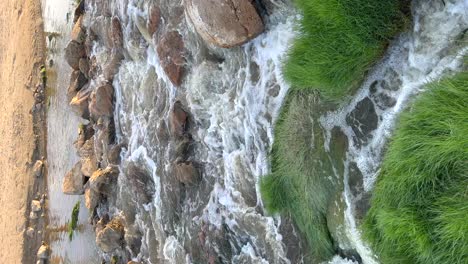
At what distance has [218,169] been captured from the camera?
731 cm

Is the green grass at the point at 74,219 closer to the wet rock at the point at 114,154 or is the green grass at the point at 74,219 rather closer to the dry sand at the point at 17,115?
the dry sand at the point at 17,115

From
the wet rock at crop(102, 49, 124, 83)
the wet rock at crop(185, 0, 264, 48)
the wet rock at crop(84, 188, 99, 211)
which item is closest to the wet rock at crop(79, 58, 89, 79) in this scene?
the wet rock at crop(102, 49, 124, 83)

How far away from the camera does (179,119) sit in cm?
776

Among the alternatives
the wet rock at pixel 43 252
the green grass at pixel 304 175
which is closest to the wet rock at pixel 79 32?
the wet rock at pixel 43 252

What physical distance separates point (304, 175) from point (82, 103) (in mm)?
6585

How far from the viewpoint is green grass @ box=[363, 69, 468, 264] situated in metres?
3.83

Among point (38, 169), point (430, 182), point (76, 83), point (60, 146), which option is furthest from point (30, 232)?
point (430, 182)

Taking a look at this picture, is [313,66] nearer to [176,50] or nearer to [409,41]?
[409,41]

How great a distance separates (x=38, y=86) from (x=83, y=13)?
7.71 feet

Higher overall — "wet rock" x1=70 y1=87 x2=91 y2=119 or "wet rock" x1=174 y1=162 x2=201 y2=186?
"wet rock" x1=70 y1=87 x2=91 y2=119

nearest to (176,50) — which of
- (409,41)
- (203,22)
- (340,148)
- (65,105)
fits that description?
(203,22)

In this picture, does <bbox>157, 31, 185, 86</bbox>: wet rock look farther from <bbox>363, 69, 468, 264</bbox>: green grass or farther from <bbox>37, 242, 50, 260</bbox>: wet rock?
<bbox>37, 242, 50, 260</bbox>: wet rock

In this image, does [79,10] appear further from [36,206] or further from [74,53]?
[36,206]

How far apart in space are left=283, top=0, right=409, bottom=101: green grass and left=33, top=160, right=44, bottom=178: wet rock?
28.1ft
